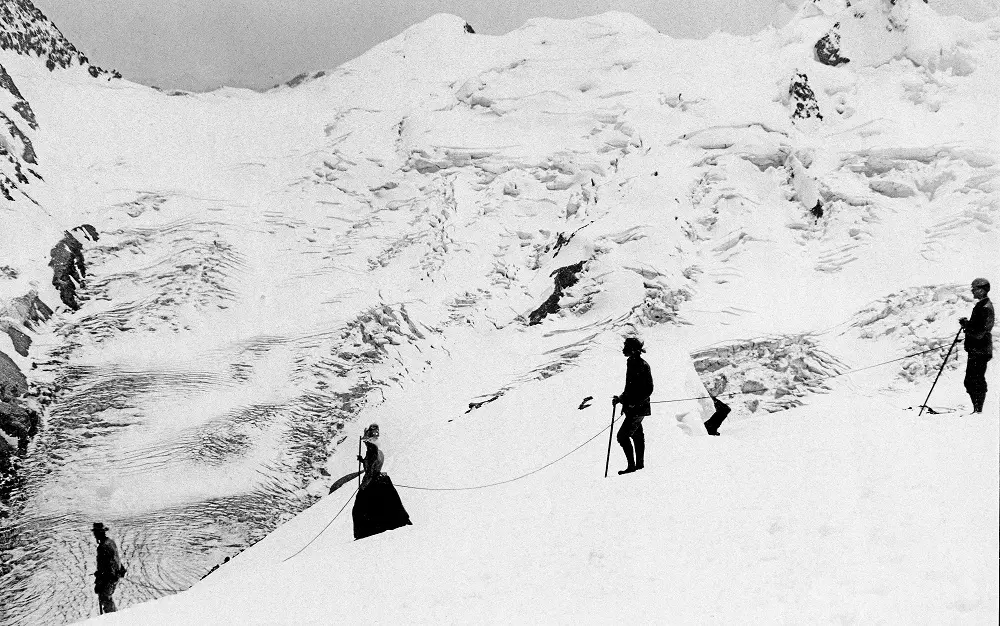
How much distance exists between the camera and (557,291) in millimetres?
26594

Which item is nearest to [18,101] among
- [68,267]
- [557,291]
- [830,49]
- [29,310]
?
[68,267]

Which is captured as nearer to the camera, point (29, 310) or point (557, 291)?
point (29, 310)

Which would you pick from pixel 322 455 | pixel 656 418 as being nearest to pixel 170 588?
pixel 322 455

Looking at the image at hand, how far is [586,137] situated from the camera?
35219 mm

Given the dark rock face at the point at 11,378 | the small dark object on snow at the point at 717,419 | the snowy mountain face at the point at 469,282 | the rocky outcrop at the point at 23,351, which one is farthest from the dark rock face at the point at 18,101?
the small dark object on snow at the point at 717,419

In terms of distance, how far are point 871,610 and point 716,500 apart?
296 cm

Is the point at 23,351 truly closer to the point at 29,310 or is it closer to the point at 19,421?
the point at 29,310

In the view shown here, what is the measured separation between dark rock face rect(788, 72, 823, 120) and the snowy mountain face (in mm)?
159

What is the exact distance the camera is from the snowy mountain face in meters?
12.9

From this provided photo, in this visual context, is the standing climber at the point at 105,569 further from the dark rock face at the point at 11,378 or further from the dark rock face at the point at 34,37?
the dark rock face at the point at 34,37

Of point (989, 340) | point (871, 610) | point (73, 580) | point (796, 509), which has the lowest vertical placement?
point (871, 610)

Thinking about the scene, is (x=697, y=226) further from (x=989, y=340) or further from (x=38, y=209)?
(x=38, y=209)

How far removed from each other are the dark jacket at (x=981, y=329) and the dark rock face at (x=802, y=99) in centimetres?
2755

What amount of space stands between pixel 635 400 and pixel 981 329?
13.6 feet
